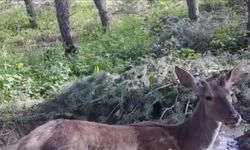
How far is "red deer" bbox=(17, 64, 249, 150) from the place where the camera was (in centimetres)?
630

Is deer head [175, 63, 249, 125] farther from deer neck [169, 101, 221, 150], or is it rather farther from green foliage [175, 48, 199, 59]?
green foliage [175, 48, 199, 59]

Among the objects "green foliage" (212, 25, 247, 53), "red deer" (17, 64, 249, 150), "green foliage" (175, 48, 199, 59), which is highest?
"red deer" (17, 64, 249, 150)

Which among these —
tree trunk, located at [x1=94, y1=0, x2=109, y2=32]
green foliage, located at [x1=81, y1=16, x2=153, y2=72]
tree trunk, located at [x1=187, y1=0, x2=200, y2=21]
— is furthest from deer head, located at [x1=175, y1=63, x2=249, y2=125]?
tree trunk, located at [x1=94, y1=0, x2=109, y2=32]

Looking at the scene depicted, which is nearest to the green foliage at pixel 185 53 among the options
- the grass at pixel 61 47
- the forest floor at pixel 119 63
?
the forest floor at pixel 119 63

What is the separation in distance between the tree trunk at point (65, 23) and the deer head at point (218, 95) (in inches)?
329

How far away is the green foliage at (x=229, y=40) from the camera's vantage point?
14.5 m

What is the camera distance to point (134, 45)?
52.0 feet

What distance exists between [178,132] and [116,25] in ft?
41.0

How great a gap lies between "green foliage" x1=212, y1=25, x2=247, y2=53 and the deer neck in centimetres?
667

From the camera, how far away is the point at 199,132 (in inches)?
301

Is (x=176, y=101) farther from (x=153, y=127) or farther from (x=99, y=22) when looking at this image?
(x=99, y=22)

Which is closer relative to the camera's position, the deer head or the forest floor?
the deer head

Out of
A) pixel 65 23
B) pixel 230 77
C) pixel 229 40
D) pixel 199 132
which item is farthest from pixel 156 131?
pixel 65 23

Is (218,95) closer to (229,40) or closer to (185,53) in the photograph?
(185,53)
